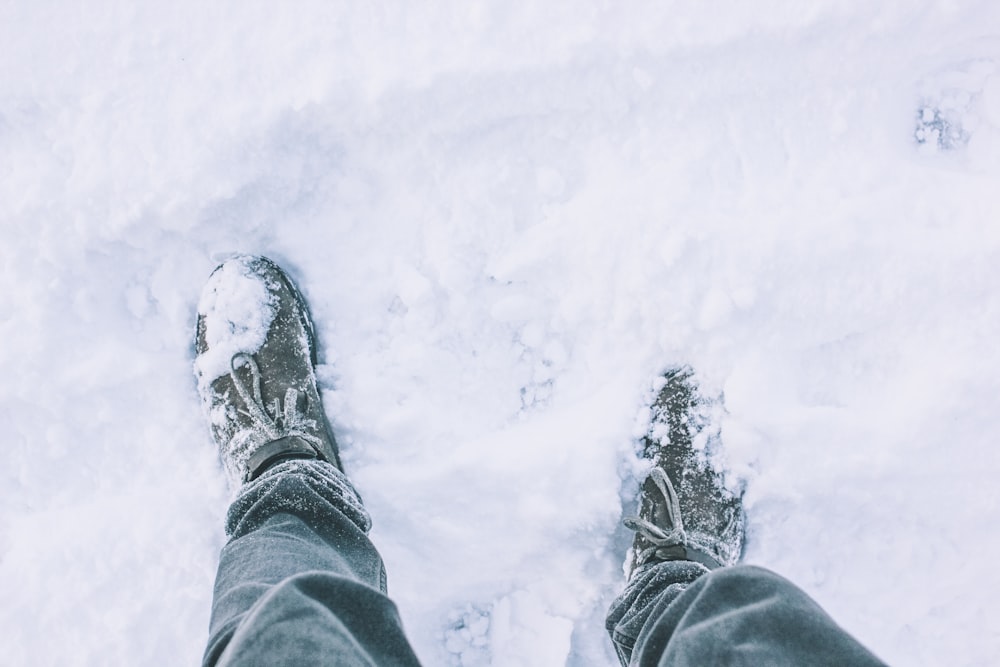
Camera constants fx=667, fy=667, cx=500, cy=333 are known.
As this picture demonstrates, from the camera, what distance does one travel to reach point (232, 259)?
1551 mm

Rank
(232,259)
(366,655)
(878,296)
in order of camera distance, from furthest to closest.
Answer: (232,259) → (878,296) → (366,655)

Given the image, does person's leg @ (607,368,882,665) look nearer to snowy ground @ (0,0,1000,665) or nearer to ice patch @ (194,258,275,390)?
snowy ground @ (0,0,1000,665)

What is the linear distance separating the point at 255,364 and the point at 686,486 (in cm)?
105

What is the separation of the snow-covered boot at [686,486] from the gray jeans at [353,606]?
0.17 m

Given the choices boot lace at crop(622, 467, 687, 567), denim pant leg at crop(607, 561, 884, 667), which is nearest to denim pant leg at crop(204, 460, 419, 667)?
denim pant leg at crop(607, 561, 884, 667)

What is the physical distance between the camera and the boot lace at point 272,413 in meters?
1.50

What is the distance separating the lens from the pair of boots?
1.48m

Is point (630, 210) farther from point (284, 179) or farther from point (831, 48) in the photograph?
point (284, 179)

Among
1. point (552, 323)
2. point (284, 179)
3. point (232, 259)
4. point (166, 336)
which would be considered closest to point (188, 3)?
point (284, 179)

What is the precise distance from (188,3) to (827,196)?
59.1 inches

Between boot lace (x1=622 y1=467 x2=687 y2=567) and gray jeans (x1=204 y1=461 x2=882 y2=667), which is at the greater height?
gray jeans (x1=204 y1=461 x2=882 y2=667)

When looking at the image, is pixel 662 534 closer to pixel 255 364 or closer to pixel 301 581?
pixel 301 581

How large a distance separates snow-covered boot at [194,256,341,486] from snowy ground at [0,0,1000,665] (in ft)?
0.21

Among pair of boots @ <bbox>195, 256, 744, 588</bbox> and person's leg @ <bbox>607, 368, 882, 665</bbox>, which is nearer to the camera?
person's leg @ <bbox>607, 368, 882, 665</bbox>
